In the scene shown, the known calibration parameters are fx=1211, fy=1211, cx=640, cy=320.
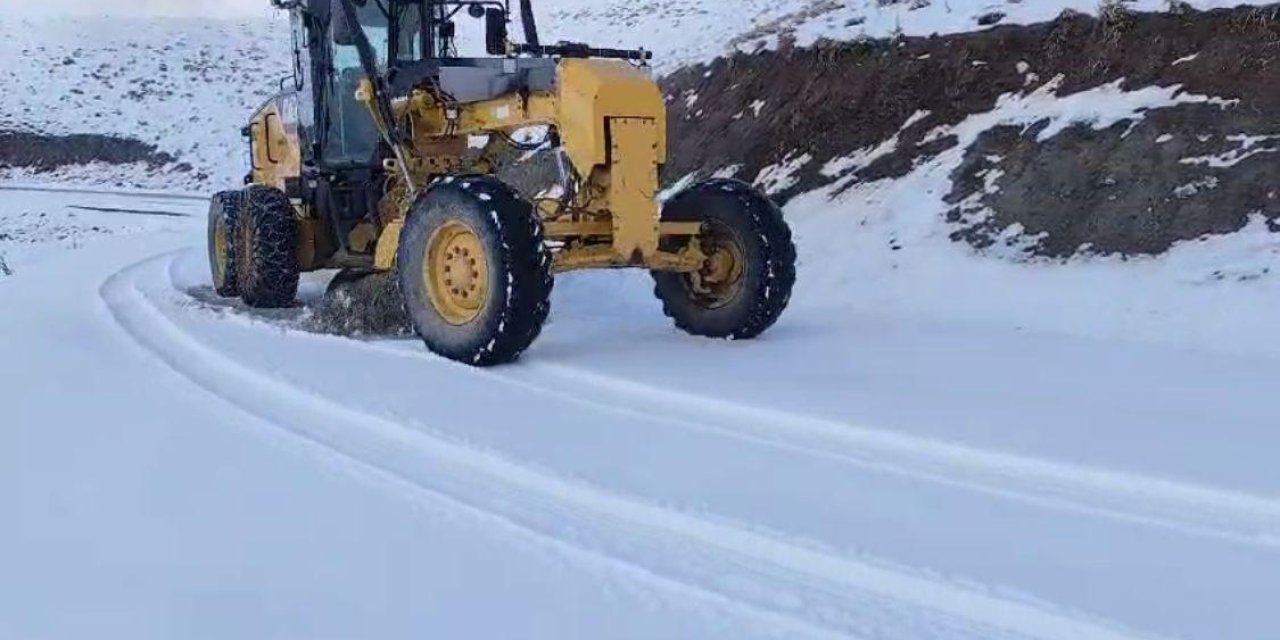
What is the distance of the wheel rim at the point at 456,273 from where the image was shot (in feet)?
23.6

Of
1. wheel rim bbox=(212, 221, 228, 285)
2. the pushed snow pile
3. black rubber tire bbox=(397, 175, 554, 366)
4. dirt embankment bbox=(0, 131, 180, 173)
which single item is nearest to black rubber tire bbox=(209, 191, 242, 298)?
wheel rim bbox=(212, 221, 228, 285)

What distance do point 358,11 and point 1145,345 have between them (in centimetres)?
634

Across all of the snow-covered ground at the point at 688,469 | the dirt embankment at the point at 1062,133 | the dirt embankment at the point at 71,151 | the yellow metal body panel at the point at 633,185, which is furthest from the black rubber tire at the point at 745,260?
the dirt embankment at the point at 71,151

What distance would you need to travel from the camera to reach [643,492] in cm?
439

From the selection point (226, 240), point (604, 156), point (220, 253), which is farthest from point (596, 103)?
point (220, 253)

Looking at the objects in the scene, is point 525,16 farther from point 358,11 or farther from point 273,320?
point 273,320

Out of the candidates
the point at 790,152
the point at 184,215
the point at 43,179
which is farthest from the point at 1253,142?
the point at 43,179

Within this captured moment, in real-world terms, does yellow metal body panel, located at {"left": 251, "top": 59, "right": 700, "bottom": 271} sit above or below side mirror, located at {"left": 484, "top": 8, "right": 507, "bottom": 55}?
below

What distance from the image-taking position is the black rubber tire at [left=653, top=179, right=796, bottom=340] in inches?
309

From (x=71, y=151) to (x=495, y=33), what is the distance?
26.7 meters

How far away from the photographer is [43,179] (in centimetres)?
3014

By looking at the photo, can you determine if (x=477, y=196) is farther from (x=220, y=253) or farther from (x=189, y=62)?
(x=189, y=62)

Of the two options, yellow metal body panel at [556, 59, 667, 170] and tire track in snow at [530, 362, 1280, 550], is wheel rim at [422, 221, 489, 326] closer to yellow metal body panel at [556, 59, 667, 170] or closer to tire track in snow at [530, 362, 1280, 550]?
yellow metal body panel at [556, 59, 667, 170]

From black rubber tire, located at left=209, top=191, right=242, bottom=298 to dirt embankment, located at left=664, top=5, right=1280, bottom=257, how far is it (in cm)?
506
